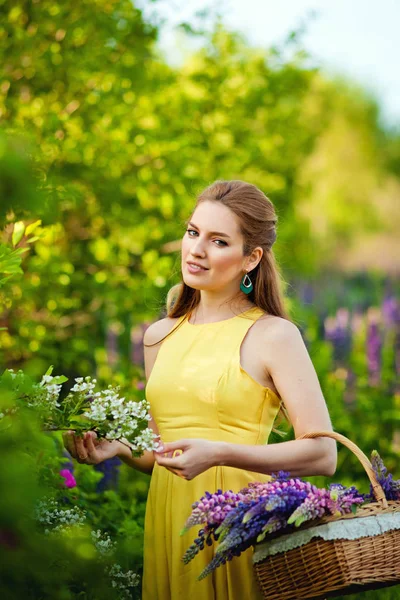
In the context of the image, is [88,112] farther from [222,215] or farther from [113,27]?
[222,215]

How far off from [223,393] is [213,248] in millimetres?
413

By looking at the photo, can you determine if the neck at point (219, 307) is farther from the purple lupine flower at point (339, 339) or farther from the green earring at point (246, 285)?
the purple lupine flower at point (339, 339)

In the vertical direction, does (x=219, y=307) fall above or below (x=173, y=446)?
above

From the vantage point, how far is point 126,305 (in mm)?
4883

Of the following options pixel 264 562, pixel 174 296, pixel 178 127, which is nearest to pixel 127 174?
pixel 178 127

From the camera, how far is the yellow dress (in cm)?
215

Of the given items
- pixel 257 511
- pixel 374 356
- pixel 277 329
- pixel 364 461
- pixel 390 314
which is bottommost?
pixel 257 511

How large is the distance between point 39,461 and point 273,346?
82 cm

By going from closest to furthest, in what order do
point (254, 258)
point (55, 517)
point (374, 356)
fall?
point (55, 517), point (254, 258), point (374, 356)

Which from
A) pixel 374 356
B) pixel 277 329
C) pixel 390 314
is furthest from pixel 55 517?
pixel 390 314

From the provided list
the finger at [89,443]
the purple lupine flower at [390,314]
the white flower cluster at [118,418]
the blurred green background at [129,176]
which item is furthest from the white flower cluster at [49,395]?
the purple lupine flower at [390,314]

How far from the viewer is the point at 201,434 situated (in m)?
2.23

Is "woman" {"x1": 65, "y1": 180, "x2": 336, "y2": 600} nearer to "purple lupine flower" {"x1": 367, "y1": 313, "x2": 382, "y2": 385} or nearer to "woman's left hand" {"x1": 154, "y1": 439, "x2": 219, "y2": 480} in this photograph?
"woman's left hand" {"x1": 154, "y1": 439, "x2": 219, "y2": 480}

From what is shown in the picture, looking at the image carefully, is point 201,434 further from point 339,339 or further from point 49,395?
point 339,339
